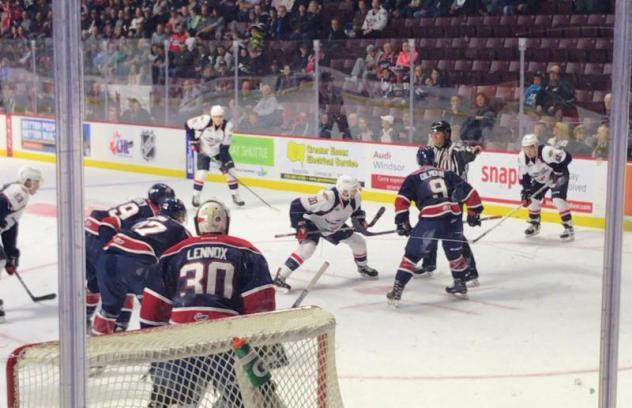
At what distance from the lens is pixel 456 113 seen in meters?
8.40

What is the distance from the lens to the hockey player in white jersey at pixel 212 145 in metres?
8.41

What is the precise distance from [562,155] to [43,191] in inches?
166

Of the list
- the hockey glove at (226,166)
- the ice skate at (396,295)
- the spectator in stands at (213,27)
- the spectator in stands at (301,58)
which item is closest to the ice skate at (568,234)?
the ice skate at (396,295)

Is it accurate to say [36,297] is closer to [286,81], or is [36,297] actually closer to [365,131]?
[365,131]

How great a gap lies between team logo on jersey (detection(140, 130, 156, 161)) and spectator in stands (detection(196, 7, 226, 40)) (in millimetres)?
992

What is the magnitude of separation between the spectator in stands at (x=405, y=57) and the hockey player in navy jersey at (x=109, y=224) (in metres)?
4.23

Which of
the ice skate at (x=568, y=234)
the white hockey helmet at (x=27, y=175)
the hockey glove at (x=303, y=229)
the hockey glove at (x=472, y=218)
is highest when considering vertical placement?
the white hockey helmet at (x=27, y=175)

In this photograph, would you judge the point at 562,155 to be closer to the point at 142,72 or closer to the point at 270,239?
the point at 270,239

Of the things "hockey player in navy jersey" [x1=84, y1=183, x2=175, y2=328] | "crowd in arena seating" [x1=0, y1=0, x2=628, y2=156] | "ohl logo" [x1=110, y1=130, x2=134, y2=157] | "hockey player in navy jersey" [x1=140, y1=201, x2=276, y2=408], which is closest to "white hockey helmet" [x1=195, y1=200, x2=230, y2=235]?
"hockey player in navy jersey" [x1=140, y1=201, x2=276, y2=408]

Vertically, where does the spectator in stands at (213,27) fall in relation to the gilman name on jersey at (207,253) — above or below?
above

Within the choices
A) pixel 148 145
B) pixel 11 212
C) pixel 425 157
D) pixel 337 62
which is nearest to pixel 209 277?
pixel 11 212

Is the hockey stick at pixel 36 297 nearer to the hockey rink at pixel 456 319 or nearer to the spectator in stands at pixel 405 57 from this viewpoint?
the hockey rink at pixel 456 319

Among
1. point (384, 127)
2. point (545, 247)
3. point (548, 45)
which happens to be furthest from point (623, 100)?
point (384, 127)

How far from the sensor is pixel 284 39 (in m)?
9.49
